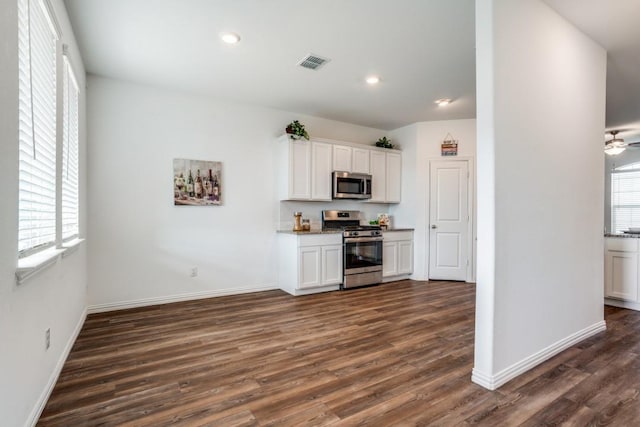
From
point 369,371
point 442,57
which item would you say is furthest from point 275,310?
point 442,57

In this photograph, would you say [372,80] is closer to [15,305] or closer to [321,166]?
[321,166]

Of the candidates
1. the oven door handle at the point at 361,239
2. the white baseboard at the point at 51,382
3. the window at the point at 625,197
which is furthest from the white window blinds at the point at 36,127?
the window at the point at 625,197

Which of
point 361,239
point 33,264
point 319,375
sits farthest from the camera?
point 361,239

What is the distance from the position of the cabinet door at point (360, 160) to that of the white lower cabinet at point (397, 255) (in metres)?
1.13

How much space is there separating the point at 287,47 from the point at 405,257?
151 inches

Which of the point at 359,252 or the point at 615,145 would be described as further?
the point at 615,145

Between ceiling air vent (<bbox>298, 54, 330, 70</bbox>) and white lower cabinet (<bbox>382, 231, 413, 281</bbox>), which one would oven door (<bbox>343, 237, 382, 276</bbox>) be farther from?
ceiling air vent (<bbox>298, 54, 330, 70</bbox>)

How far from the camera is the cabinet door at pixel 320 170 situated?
4.88 meters

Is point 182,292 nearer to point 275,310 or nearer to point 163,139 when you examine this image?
point 275,310

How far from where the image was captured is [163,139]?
406cm

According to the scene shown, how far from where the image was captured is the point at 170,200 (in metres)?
4.11

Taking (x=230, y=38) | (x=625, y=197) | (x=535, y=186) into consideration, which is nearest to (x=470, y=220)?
(x=535, y=186)

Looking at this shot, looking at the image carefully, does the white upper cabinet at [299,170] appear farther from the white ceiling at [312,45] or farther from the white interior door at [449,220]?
the white interior door at [449,220]

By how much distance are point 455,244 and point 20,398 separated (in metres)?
5.44
